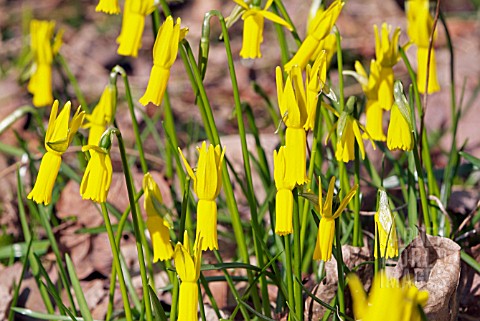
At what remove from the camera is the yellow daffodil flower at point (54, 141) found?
6.13ft

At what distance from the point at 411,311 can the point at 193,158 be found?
2.73 meters

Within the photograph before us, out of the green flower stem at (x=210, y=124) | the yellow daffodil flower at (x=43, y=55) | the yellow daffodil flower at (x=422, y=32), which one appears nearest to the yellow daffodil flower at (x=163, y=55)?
the green flower stem at (x=210, y=124)

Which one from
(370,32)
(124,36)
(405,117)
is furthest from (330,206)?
(370,32)

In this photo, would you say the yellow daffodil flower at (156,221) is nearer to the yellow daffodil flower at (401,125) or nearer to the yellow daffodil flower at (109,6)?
the yellow daffodil flower at (109,6)

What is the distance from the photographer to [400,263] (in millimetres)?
2256

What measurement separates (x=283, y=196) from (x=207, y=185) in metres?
0.18

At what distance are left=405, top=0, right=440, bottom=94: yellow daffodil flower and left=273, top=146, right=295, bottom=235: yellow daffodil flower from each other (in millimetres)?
964

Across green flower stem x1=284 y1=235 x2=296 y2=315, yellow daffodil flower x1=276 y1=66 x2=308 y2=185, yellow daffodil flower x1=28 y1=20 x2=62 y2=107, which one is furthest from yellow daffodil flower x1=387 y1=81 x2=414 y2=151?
yellow daffodil flower x1=28 y1=20 x2=62 y2=107

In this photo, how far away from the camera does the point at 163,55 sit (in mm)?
2064

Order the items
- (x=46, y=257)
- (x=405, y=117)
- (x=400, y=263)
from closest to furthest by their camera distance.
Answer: (x=405, y=117)
(x=400, y=263)
(x=46, y=257)

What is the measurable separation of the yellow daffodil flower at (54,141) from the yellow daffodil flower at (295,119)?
474mm

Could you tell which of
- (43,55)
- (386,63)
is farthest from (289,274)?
(43,55)

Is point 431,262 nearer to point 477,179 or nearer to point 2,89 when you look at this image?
point 477,179

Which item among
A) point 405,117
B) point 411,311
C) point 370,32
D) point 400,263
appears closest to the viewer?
point 411,311
